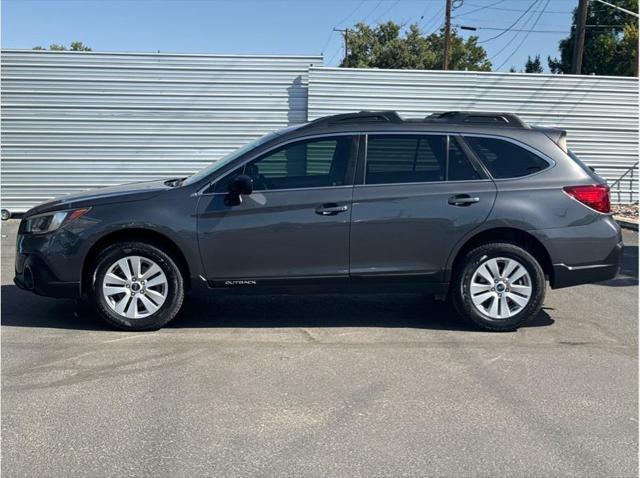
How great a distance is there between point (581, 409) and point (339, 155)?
285cm

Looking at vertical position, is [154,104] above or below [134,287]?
above

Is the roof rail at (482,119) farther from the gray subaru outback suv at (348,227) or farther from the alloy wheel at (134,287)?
the alloy wheel at (134,287)

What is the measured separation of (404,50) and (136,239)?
1724 inches

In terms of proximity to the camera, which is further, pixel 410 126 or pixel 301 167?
pixel 410 126

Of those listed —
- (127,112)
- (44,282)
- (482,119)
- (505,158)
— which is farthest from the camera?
(127,112)

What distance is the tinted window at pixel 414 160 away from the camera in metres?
5.96

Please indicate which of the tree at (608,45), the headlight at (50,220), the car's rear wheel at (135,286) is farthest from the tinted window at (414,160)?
the tree at (608,45)

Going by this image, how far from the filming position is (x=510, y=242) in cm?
602

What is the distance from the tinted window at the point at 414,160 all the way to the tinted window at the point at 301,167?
242 millimetres

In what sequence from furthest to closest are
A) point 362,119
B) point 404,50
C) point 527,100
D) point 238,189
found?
point 404,50, point 527,100, point 362,119, point 238,189

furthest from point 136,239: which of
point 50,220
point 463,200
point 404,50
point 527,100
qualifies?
point 404,50

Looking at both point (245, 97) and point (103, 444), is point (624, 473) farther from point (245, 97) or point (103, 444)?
point (245, 97)

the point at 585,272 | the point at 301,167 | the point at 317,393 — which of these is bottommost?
the point at 317,393

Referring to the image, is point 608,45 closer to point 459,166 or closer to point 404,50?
point 404,50
